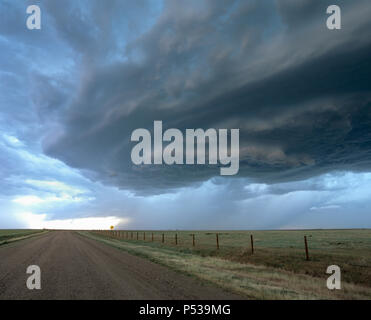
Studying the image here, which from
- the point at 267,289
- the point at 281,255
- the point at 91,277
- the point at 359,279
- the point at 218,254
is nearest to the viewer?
the point at 267,289

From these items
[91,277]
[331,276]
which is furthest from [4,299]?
[331,276]

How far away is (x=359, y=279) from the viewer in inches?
557

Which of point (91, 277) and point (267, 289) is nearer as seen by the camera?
point (267, 289)
